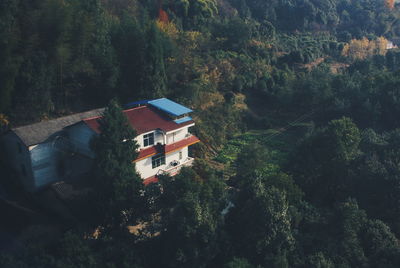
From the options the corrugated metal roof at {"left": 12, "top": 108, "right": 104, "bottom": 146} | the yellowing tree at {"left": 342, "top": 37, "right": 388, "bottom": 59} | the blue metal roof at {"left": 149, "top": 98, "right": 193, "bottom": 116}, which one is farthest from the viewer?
the yellowing tree at {"left": 342, "top": 37, "right": 388, "bottom": 59}

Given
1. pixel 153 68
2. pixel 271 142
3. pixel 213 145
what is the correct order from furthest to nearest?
1. pixel 271 142
2. pixel 213 145
3. pixel 153 68

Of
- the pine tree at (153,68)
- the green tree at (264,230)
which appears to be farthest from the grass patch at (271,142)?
the green tree at (264,230)

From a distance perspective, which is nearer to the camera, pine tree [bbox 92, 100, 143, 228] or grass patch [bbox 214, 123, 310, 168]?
pine tree [bbox 92, 100, 143, 228]

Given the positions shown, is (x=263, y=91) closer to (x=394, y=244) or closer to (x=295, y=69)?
(x=295, y=69)

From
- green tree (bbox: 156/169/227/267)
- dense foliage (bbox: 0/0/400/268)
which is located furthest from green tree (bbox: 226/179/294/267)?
green tree (bbox: 156/169/227/267)

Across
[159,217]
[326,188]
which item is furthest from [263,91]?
[159,217]

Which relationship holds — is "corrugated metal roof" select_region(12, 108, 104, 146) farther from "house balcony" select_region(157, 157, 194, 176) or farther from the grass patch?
the grass patch

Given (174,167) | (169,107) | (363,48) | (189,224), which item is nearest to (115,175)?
(189,224)

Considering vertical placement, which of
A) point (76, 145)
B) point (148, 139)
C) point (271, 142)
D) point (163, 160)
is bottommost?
point (271, 142)

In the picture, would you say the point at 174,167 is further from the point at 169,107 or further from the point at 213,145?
the point at 213,145
